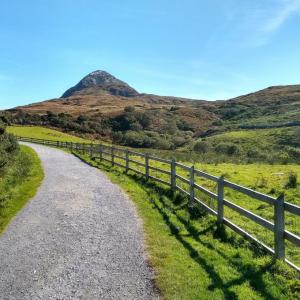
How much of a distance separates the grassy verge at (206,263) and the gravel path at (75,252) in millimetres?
351

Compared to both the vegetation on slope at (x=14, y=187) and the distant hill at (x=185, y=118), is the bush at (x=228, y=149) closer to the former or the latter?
the vegetation on slope at (x=14, y=187)

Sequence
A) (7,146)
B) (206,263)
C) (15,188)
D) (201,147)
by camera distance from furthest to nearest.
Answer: (201,147), (7,146), (15,188), (206,263)

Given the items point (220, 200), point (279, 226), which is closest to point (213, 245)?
point (220, 200)

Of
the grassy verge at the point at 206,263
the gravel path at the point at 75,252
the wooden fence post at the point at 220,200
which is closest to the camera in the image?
the grassy verge at the point at 206,263

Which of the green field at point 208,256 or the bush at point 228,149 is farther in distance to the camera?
the bush at point 228,149

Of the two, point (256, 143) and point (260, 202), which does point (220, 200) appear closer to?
point (260, 202)

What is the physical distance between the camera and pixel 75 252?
881 centimetres

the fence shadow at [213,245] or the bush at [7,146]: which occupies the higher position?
the bush at [7,146]

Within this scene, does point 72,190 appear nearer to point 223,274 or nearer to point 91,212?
point 91,212

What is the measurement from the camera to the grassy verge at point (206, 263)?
6633 mm

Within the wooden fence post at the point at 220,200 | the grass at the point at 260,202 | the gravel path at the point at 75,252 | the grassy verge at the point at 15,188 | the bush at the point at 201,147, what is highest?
the wooden fence post at the point at 220,200

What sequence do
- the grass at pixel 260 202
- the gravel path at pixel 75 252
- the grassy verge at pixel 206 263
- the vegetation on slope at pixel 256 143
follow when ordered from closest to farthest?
the grassy verge at pixel 206 263 < the gravel path at pixel 75 252 < the grass at pixel 260 202 < the vegetation on slope at pixel 256 143

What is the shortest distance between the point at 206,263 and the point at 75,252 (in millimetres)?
2733

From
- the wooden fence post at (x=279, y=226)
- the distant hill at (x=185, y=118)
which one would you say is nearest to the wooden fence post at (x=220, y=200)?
the wooden fence post at (x=279, y=226)
